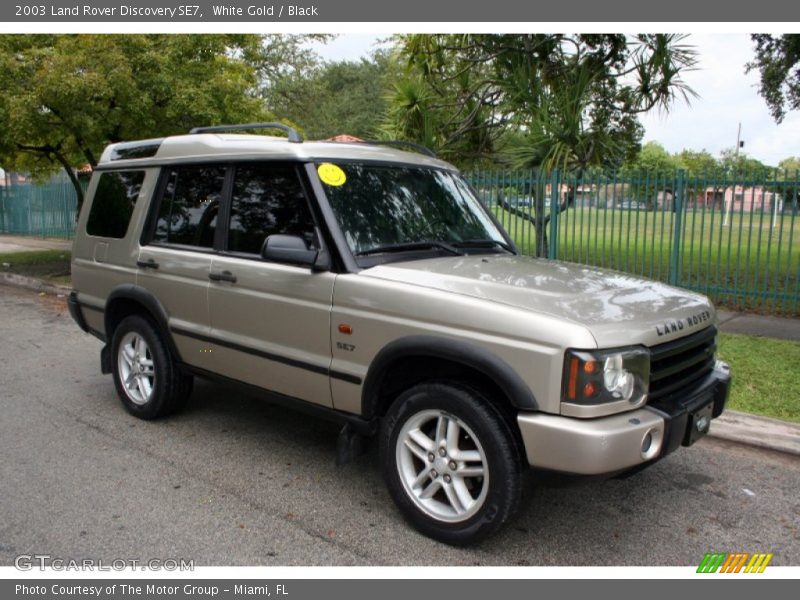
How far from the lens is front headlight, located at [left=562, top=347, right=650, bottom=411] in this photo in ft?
9.53

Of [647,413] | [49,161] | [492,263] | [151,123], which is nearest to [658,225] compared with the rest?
[492,263]

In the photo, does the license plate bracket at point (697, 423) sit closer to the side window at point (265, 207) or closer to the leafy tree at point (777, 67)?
the side window at point (265, 207)

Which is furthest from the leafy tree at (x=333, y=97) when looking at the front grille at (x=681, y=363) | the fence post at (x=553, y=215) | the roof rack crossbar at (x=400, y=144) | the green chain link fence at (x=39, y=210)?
the front grille at (x=681, y=363)

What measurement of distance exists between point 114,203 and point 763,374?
5.78 metres

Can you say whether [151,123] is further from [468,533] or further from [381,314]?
[468,533]

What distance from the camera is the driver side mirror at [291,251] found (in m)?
3.66

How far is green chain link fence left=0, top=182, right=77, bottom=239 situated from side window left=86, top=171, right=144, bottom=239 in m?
17.2

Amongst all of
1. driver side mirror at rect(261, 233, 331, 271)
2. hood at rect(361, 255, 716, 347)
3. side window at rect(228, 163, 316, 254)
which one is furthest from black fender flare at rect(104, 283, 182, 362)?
hood at rect(361, 255, 716, 347)

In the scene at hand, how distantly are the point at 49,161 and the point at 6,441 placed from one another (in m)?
13.3

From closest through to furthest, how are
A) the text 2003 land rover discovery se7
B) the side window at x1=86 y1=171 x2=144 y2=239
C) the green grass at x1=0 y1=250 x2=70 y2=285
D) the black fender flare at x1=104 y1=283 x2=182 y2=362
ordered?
the text 2003 land rover discovery se7
the black fender flare at x1=104 y1=283 x2=182 y2=362
the side window at x1=86 y1=171 x2=144 y2=239
the green grass at x1=0 y1=250 x2=70 y2=285

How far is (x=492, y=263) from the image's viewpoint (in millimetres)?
4004

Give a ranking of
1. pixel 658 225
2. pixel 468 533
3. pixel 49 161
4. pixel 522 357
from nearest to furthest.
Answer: pixel 522 357
pixel 468 533
pixel 658 225
pixel 49 161

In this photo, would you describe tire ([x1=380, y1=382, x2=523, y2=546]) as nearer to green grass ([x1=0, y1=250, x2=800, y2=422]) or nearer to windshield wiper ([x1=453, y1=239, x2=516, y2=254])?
windshield wiper ([x1=453, y1=239, x2=516, y2=254])
